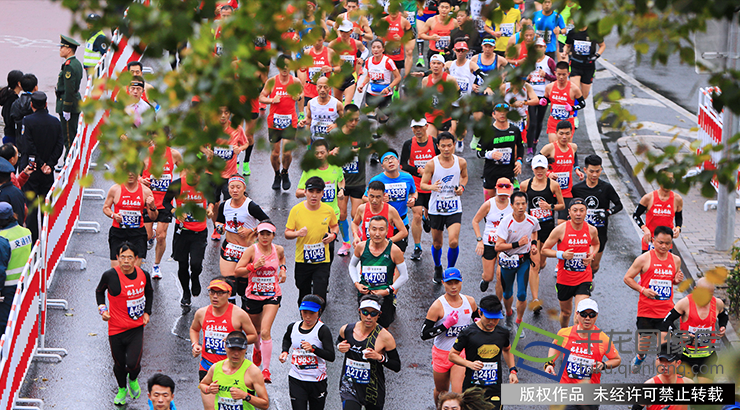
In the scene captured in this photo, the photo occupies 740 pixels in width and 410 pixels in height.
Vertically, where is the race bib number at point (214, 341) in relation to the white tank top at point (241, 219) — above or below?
below

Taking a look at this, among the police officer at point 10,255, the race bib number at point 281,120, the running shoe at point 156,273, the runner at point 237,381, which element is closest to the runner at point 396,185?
the race bib number at point 281,120

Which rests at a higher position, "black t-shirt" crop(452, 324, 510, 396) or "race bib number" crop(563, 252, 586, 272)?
"race bib number" crop(563, 252, 586, 272)

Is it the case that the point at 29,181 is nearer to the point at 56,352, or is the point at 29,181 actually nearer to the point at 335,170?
the point at 56,352

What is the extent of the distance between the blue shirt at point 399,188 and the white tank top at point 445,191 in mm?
300

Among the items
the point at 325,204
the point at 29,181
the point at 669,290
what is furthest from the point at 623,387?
the point at 29,181

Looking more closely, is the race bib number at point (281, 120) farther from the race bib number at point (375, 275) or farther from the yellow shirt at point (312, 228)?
the race bib number at point (375, 275)

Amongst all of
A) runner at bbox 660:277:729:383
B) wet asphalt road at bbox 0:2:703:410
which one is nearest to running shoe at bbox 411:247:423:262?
wet asphalt road at bbox 0:2:703:410

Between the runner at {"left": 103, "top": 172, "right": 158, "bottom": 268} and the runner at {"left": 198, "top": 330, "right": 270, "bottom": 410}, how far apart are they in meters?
3.31

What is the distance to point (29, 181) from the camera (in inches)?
529

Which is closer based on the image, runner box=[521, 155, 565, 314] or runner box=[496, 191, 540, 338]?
runner box=[496, 191, 540, 338]

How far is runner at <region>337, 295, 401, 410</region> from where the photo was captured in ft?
30.0

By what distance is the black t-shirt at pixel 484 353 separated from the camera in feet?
30.0

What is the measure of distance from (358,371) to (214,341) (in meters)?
1.49

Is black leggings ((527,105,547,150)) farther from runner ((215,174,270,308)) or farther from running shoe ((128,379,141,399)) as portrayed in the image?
running shoe ((128,379,141,399))
